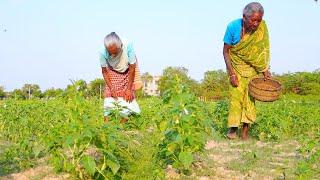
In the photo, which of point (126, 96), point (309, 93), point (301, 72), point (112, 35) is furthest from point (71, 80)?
point (301, 72)

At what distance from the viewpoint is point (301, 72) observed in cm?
3203

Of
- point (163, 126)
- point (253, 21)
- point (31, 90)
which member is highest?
point (253, 21)

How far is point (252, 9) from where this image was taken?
20.8 feet

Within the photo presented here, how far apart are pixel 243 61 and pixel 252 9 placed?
80 cm

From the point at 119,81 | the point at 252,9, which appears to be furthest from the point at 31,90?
the point at 252,9

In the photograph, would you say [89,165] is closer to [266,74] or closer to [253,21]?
[253,21]

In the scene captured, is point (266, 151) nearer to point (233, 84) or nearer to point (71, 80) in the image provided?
point (233, 84)

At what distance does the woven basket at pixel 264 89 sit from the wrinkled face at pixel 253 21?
2.10 feet

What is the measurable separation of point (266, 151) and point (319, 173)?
63.2 inches

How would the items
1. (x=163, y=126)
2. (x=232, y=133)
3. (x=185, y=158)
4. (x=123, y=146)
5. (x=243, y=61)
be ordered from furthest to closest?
(x=232, y=133), (x=243, y=61), (x=163, y=126), (x=123, y=146), (x=185, y=158)

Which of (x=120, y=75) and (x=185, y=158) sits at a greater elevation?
(x=120, y=75)

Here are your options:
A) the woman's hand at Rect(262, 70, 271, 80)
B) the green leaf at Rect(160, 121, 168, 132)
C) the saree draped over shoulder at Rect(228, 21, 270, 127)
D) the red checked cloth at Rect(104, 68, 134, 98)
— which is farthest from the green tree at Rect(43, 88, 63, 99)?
the woman's hand at Rect(262, 70, 271, 80)

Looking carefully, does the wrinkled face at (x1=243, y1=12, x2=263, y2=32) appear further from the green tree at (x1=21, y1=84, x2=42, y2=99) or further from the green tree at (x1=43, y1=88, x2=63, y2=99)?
the green tree at (x1=21, y1=84, x2=42, y2=99)

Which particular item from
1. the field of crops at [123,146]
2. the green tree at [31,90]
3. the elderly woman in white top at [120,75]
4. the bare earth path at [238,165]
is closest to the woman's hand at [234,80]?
the bare earth path at [238,165]
